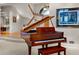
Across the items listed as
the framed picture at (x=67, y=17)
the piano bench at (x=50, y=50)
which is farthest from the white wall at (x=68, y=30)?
the piano bench at (x=50, y=50)

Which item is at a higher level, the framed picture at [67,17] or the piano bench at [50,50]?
the framed picture at [67,17]

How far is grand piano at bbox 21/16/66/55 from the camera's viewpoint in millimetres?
1877

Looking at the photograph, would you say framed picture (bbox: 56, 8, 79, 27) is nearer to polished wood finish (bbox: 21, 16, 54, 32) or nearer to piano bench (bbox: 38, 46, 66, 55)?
polished wood finish (bbox: 21, 16, 54, 32)

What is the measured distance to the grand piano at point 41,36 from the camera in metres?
1.88

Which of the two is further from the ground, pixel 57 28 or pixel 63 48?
pixel 57 28

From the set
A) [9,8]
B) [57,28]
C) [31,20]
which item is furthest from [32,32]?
[9,8]

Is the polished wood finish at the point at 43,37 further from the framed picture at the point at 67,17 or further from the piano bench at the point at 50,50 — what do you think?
the framed picture at the point at 67,17

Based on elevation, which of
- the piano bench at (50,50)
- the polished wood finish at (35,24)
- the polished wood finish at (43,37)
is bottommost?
the piano bench at (50,50)

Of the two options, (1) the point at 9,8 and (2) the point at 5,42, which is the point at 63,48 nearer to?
(2) the point at 5,42

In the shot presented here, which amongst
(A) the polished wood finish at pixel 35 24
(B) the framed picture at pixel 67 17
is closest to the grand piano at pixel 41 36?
(A) the polished wood finish at pixel 35 24

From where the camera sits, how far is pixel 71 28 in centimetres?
183

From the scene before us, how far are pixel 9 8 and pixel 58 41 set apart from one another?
3.22ft

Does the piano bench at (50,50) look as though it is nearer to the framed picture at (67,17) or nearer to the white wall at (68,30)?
the white wall at (68,30)

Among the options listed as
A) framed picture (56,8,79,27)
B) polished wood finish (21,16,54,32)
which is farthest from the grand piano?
framed picture (56,8,79,27)
